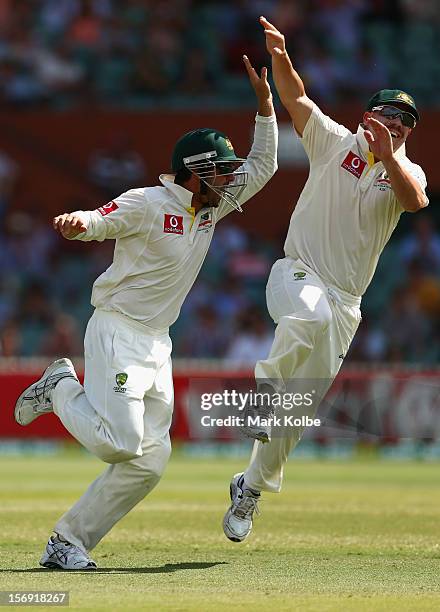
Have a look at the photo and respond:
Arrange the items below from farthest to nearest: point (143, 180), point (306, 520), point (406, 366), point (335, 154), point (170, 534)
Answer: point (143, 180)
point (406, 366)
point (306, 520)
point (170, 534)
point (335, 154)

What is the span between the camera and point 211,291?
17.8 m

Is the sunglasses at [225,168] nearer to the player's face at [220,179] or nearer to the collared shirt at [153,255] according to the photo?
the player's face at [220,179]

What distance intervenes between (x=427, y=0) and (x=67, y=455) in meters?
8.58

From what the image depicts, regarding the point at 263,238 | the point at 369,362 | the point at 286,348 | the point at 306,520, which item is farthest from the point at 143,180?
the point at 286,348

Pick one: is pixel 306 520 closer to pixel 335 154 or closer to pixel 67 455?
pixel 335 154

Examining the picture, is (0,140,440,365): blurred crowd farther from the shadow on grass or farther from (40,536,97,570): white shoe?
(40,536,97,570): white shoe

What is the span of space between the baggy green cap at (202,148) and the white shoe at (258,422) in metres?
1.30

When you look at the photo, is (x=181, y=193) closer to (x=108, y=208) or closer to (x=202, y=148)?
(x=202, y=148)

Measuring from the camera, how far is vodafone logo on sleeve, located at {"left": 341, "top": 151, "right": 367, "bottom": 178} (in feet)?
25.0

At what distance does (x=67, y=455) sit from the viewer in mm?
16281

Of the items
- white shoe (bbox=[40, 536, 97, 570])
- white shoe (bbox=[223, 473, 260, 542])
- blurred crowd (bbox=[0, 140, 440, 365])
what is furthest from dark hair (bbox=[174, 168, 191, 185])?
blurred crowd (bbox=[0, 140, 440, 365])

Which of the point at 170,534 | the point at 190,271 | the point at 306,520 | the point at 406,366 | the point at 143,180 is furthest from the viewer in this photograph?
the point at 143,180

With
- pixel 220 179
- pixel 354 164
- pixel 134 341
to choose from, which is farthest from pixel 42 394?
pixel 354 164

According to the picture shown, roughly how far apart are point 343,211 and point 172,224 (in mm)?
1148
